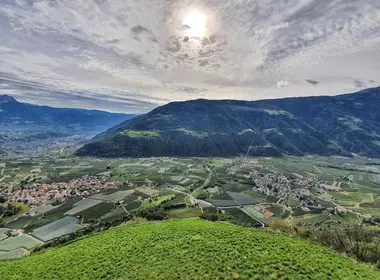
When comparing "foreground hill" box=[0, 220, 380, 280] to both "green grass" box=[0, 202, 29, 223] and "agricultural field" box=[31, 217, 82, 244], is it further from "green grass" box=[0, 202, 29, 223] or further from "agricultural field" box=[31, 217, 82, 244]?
"green grass" box=[0, 202, 29, 223]

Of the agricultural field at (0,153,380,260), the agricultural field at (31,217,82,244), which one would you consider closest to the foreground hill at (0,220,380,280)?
the agricultural field at (31,217,82,244)

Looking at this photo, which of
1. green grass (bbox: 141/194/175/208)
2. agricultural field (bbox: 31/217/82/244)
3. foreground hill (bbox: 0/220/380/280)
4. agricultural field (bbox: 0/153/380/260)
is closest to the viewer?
foreground hill (bbox: 0/220/380/280)

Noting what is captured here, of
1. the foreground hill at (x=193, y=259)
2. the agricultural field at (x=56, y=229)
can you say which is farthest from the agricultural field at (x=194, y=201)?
the foreground hill at (x=193, y=259)

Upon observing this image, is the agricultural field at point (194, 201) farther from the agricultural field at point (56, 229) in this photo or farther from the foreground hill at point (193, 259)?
the foreground hill at point (193, 259)

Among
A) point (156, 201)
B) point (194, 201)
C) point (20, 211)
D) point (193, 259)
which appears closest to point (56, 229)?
point (20, 211)

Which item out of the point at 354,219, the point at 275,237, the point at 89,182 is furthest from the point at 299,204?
the point at 89,182

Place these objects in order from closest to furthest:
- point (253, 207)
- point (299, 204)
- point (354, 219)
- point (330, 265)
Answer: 1. point (330, 265)
2. point (354, 219)
3. point (253, 207)
4. point (299, 204)

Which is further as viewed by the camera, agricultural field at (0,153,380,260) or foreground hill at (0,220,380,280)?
agricultural field at (0,153,380,260)

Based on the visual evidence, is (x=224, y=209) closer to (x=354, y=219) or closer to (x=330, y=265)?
(x=354, y=219)
